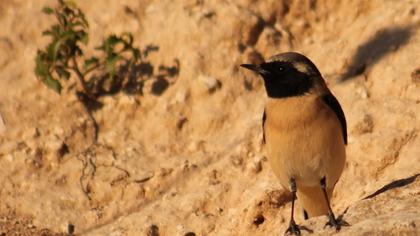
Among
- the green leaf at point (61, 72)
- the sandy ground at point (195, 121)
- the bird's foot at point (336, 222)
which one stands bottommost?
the bird's foot at point (336, 222)

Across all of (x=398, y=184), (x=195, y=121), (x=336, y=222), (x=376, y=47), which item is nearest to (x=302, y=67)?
(x=398, y=184)

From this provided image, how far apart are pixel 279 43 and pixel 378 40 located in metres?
1.40

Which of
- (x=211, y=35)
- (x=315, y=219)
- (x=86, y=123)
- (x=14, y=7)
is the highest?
(x=14, y=7)

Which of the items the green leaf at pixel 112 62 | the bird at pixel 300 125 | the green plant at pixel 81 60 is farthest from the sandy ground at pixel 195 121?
the bird at pixel 300 125

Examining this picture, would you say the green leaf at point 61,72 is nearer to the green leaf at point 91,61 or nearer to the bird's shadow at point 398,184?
the green leaf at point 91,61

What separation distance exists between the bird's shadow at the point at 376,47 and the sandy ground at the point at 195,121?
0.07 feet

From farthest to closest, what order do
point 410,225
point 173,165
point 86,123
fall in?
point 86,123
point 173,165
point 410,225

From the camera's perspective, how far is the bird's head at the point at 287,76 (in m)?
7.17

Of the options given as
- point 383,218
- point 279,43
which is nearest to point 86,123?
point 279,43

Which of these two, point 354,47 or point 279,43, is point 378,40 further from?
point 279,43

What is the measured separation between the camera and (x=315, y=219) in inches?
265

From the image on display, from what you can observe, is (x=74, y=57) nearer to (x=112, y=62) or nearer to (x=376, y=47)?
(x=112, y=62)

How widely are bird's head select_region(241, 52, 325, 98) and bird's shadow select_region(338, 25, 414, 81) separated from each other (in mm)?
2531

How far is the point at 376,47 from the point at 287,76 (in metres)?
2.87
